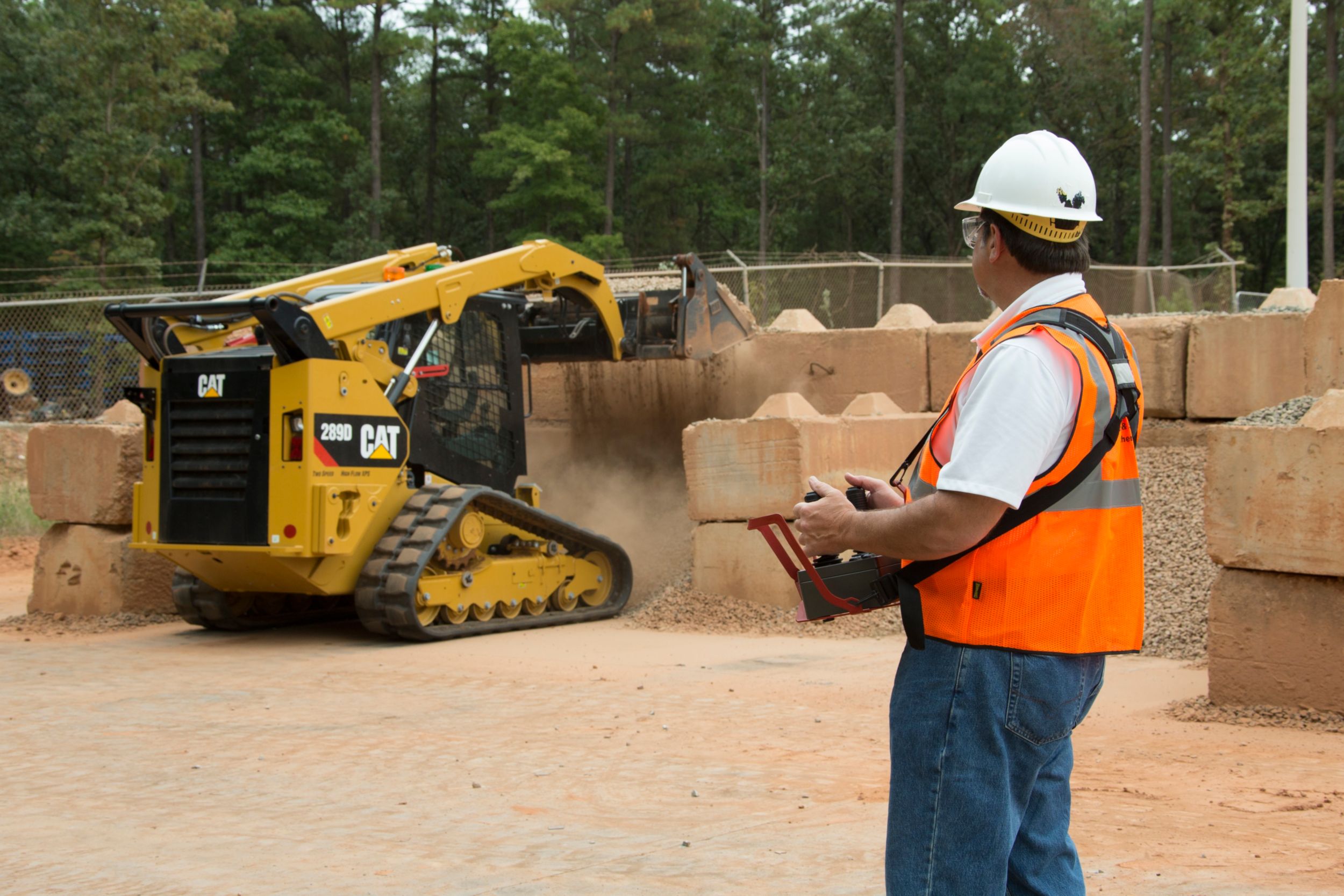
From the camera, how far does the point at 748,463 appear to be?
9.59m

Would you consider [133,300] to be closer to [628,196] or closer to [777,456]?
[777,456]

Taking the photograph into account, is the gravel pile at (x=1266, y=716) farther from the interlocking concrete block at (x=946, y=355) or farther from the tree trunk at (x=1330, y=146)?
the tree trunk at (x=1330, y=146)

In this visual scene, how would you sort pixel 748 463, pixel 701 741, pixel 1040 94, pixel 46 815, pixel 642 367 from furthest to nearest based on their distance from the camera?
pixel 1040 94 < pixel 642 367 < pixel 748 463 < pixel 701 741 < pixel 46 815

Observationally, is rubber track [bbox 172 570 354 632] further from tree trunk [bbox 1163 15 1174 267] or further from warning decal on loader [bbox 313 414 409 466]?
tree trunk [bbox 1163 15 1174 267]

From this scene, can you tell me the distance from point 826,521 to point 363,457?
658 cm

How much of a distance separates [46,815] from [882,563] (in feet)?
12.0

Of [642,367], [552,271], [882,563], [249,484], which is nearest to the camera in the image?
[882,563]

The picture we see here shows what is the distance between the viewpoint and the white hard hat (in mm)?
2482

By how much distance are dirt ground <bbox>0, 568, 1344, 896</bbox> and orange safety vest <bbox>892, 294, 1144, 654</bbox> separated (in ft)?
5.46

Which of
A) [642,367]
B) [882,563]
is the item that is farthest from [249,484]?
[882,563]

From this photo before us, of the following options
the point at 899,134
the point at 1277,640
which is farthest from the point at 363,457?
the point at 899,134

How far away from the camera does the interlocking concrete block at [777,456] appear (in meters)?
9.38

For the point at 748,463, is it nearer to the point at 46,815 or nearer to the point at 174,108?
the point at 46,815

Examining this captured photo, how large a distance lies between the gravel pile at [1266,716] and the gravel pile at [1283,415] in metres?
1.35
